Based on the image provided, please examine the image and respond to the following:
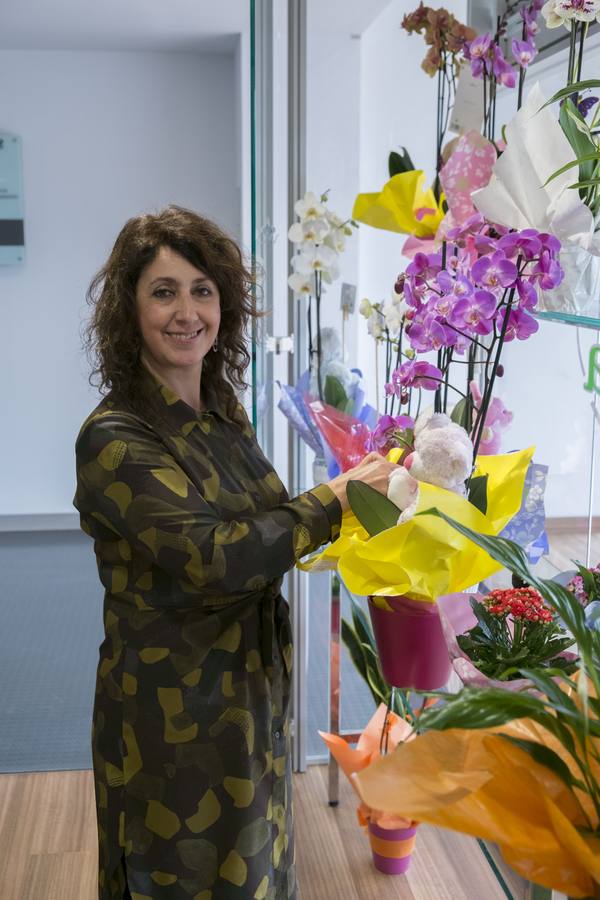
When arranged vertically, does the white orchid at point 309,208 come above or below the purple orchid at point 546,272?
above

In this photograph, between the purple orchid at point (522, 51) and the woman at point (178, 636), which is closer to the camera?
the purple orchid at point (522, 51)

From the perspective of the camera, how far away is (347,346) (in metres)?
2.38

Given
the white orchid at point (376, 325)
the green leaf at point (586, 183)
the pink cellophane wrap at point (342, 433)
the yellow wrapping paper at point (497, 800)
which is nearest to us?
the yellow wrapping paper at point (497, 800)

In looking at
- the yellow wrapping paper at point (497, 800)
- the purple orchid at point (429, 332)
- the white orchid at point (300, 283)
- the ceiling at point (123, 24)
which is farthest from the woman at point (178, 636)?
the ceiling at point (123, 24)

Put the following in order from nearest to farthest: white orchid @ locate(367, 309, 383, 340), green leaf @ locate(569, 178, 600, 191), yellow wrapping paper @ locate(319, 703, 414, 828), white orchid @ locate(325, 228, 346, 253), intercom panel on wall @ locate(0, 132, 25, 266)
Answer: green leaf @ locate(569, 178, 600, 191), white orchid @ locate(367, 309, 383, 340), white orchid @ locate(325, 228, 346, 253), yellow wrapping paper @ locate(319, 703, 414, 828), intercom panel on wall @ locate(0, 132, 25, 266)

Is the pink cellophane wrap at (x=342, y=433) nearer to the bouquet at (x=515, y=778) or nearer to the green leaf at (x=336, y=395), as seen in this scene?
the green leaf at (x=336, y=395)

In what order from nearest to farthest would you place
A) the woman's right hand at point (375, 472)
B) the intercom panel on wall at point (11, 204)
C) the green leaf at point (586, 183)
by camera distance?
the green leaf at point (586, 183)
the woman's right hand at point (375, 472)
the intercom panel on wall at point (11, 204)

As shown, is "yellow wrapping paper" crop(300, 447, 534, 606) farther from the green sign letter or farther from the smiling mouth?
the smiling mouth

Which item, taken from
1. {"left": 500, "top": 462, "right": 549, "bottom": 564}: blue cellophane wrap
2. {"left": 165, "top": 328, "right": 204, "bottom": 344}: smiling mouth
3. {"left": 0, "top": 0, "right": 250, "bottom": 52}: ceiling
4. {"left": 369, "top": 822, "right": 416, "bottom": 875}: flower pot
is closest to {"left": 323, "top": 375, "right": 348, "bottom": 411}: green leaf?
{"left": 165, "top": 328, "right": 204, "bottom": 344}: smiling mouth

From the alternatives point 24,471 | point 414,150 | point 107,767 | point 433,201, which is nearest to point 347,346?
point 414,150

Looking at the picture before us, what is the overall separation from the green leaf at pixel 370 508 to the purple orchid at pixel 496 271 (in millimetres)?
269

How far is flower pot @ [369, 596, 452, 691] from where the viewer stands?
1133 mm

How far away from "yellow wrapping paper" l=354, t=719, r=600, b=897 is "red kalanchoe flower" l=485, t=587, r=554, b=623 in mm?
306

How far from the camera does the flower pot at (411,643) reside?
44.6 inches
